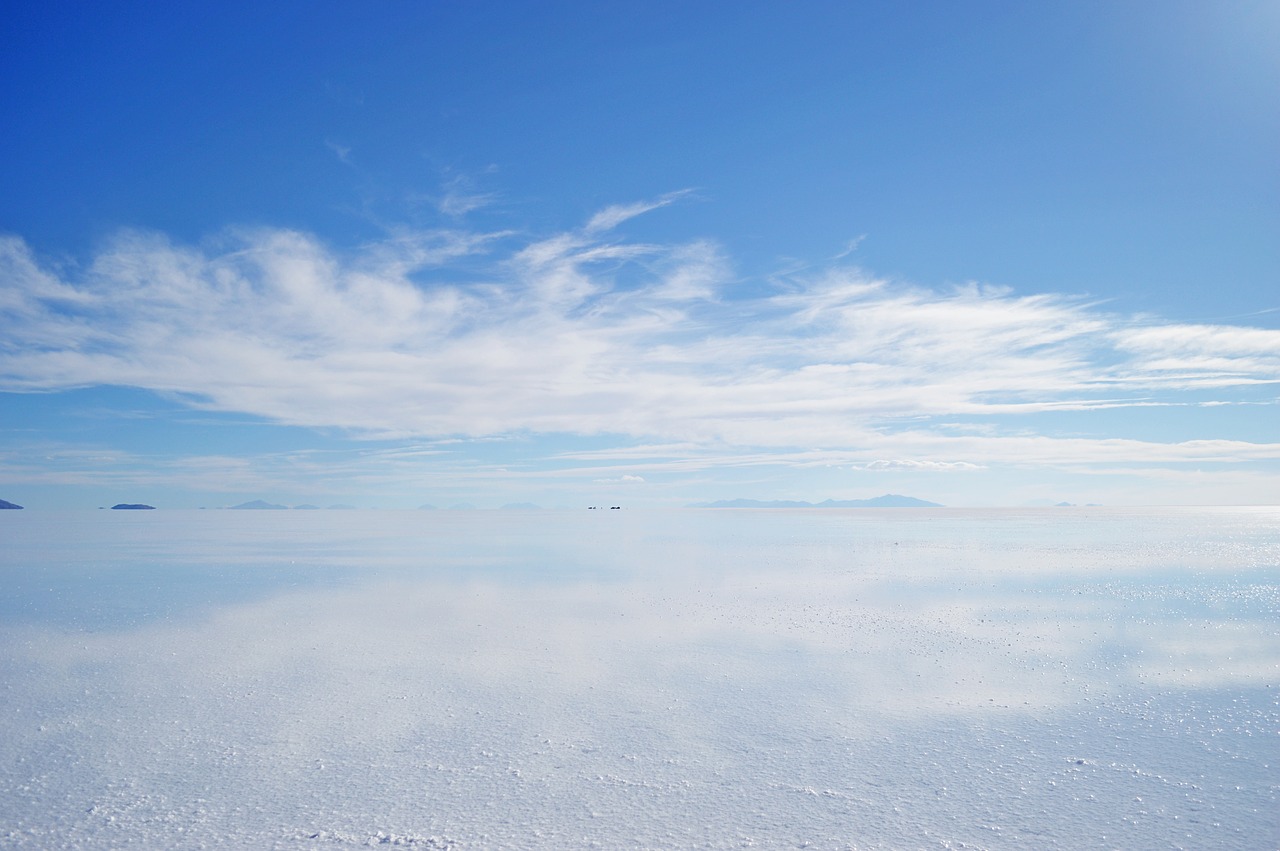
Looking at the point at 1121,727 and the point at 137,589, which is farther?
the point at 137,589

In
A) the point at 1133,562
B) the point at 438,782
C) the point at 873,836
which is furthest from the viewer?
the point at 1133,562

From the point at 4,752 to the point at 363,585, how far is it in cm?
1105

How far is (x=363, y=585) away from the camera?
1716 centimetres

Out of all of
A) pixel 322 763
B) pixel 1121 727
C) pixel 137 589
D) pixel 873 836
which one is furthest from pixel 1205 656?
pixel 137 589

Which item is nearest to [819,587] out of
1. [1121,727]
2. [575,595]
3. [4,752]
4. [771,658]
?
[575,595]

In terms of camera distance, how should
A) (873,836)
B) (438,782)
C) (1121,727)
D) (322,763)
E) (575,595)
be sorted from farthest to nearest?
(575,595) → (1121,727) → (322,763) → (438,782) → (873,836)

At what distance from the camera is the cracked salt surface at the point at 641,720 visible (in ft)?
16.3

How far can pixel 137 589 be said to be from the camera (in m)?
16.2

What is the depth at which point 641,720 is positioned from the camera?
7.12 meters

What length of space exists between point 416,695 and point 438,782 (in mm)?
2472

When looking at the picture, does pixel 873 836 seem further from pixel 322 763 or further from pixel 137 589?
pixel 137 589

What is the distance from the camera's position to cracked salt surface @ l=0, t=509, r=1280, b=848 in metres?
4.97

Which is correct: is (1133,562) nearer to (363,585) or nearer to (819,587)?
(819,587)

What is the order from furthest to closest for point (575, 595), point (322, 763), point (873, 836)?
point (575, 595) → point (322, 763) → point (873, 836)
